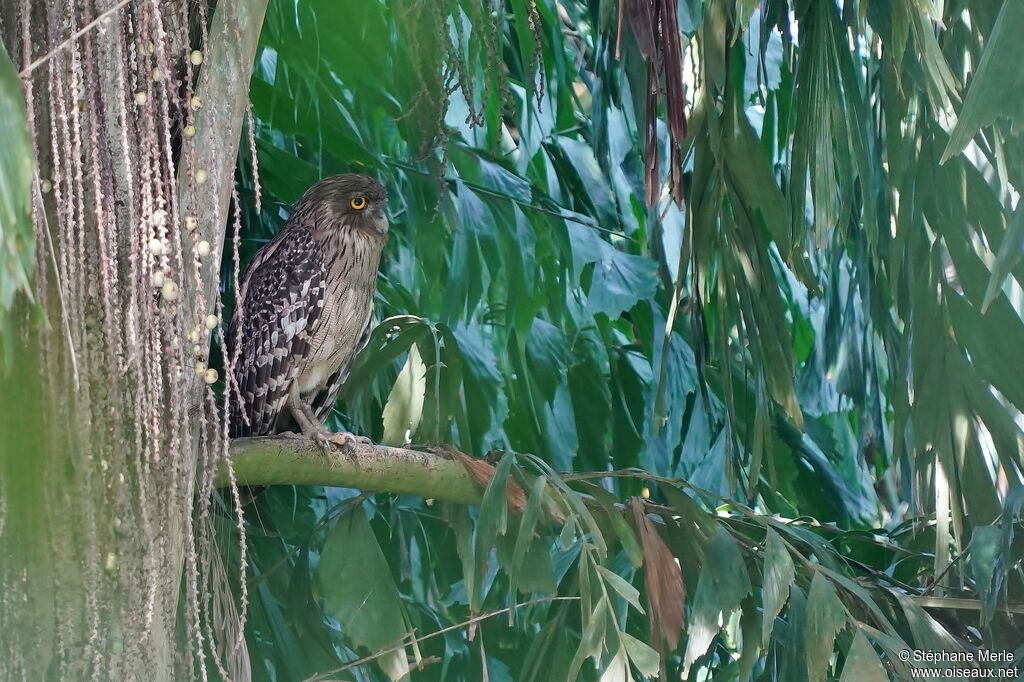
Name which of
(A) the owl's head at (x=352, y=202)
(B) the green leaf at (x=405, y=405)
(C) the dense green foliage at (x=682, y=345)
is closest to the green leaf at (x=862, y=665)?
(C) the dense green foliage at (x=682, y=345)

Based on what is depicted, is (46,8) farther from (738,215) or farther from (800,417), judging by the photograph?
(800,417)

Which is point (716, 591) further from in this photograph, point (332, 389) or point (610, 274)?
point (332, 389)

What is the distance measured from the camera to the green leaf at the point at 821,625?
2.19 meters

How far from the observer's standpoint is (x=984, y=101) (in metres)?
1.47

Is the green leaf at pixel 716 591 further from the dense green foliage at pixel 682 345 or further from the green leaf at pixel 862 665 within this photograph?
the green leaf at pixel 862 665

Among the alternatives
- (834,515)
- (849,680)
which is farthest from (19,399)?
(834,515)

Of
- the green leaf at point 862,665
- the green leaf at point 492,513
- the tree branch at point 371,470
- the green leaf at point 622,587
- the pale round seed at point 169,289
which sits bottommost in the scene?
the green leaf at point 862,665

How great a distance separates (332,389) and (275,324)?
0.27 metres

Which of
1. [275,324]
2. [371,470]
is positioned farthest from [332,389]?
[371,470]

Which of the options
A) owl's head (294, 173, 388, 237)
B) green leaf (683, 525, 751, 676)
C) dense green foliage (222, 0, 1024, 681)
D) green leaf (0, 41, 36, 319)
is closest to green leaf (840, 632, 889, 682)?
dense green foliage (222, 0, 1024, 681)

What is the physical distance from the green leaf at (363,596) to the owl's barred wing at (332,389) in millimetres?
1114

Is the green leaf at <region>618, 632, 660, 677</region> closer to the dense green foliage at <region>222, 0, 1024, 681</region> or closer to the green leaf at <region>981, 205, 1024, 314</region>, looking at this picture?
the dense green foliage at <region>222, 0, 1024, 681</region>

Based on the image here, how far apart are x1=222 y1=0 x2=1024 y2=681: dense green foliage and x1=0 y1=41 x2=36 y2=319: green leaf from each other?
102 centimetres

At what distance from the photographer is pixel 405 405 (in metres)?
3.06
